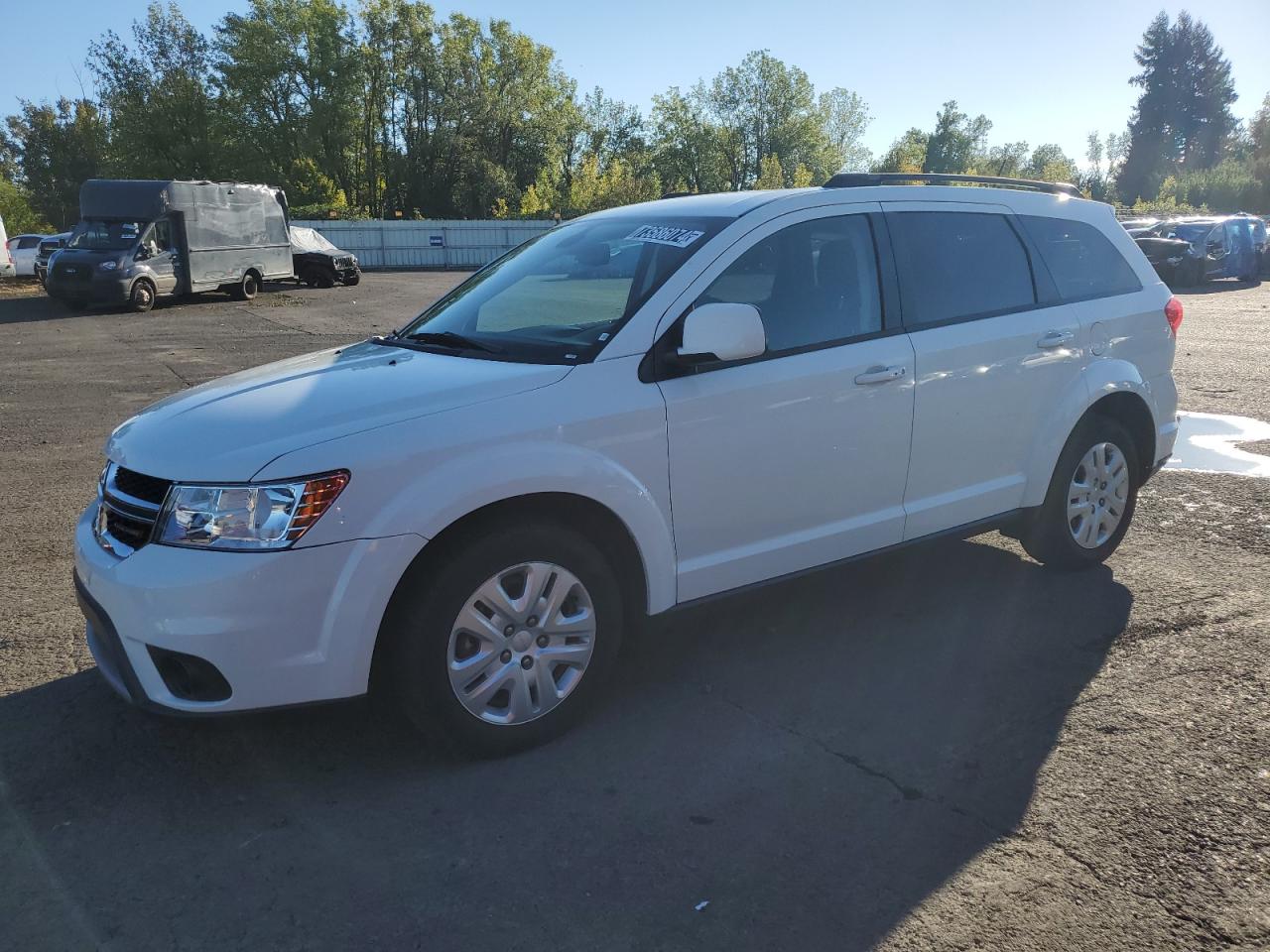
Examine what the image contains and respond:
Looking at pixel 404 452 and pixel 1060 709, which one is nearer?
pixel 404 452

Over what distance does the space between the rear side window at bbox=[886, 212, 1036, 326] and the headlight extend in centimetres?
255

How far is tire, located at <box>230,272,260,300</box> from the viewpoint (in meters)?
24.5

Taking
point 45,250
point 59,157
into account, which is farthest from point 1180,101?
point 45,250

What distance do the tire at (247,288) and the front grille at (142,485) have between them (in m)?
22.7

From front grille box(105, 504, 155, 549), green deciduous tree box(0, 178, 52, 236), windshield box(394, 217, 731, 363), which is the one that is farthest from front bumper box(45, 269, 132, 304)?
green deciduous tree box(0, 178, 52, 236)

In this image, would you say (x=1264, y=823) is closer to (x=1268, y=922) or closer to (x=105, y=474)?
(x=1268, y=922)

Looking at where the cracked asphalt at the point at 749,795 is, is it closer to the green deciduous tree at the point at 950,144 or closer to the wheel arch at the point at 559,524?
the wheel arch at the point at 559,524

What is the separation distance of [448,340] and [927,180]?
241 cm

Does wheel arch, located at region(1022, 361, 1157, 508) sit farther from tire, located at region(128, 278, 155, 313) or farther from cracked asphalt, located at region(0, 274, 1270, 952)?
tire, located at region(128, 278, 155, 313)

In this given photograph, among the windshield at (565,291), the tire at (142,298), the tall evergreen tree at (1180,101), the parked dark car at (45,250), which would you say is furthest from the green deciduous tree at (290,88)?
the tall evergreen tree at (1180,101)

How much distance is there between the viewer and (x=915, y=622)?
4.62 m

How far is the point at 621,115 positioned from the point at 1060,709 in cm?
9336

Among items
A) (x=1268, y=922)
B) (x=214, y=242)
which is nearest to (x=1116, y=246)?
(x=1268, y=922)

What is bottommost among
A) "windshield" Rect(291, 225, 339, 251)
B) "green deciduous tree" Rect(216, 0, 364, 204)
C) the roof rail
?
the roof rail
